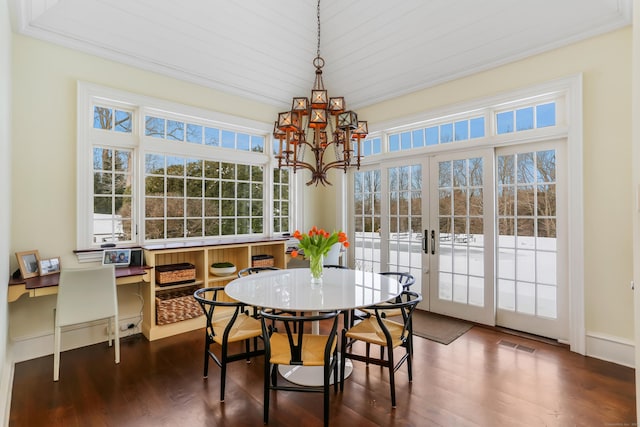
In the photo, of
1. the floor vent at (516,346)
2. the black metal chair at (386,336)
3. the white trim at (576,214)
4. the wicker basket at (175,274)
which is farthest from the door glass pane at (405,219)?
the wicker basket at (175,274)

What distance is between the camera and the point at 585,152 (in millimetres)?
2979

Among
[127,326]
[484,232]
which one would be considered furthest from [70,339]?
[484,232]

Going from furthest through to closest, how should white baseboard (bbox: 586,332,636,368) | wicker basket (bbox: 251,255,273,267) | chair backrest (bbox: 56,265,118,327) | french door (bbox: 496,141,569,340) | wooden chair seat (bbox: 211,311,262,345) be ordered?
wicker basket (bbox: 251,255,273,267)
french door (bbox: 496,141,569,340)
white baseboard (bbox: 586,332,636,368)
chair backrest (bbox: 56,265,118,327)
wooden chair seat (bbox: 211,311,262,345)

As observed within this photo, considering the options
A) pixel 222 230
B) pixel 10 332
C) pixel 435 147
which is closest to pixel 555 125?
pixel 435 147

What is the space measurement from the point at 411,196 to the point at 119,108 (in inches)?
146

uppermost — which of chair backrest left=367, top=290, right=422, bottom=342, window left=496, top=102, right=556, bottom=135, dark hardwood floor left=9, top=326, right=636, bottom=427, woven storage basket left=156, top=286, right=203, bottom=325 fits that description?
window left=496, top=102, right=556, bottom=135

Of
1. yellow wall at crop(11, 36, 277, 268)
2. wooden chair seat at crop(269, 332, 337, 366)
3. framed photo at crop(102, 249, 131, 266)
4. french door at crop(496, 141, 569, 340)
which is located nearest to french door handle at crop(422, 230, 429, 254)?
french door at crop(496, 141, 569, 340)

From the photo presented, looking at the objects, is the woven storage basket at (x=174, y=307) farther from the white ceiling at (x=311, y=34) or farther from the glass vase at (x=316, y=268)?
the white ceiling at (x=311, y=34)

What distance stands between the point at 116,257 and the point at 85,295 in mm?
624

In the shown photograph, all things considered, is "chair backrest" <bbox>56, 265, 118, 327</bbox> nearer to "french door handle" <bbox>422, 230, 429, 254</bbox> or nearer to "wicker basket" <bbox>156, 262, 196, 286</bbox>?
"wicker basket" <bbox>156, 262, 196, 286</bbox>

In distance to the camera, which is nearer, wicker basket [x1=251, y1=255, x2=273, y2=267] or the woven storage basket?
the woven storage basket

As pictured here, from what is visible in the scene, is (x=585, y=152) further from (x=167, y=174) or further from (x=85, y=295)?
(x=85, y=295)

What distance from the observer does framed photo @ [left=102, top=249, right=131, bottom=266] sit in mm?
3242

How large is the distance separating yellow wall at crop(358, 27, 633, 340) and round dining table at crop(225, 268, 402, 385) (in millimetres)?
1941
